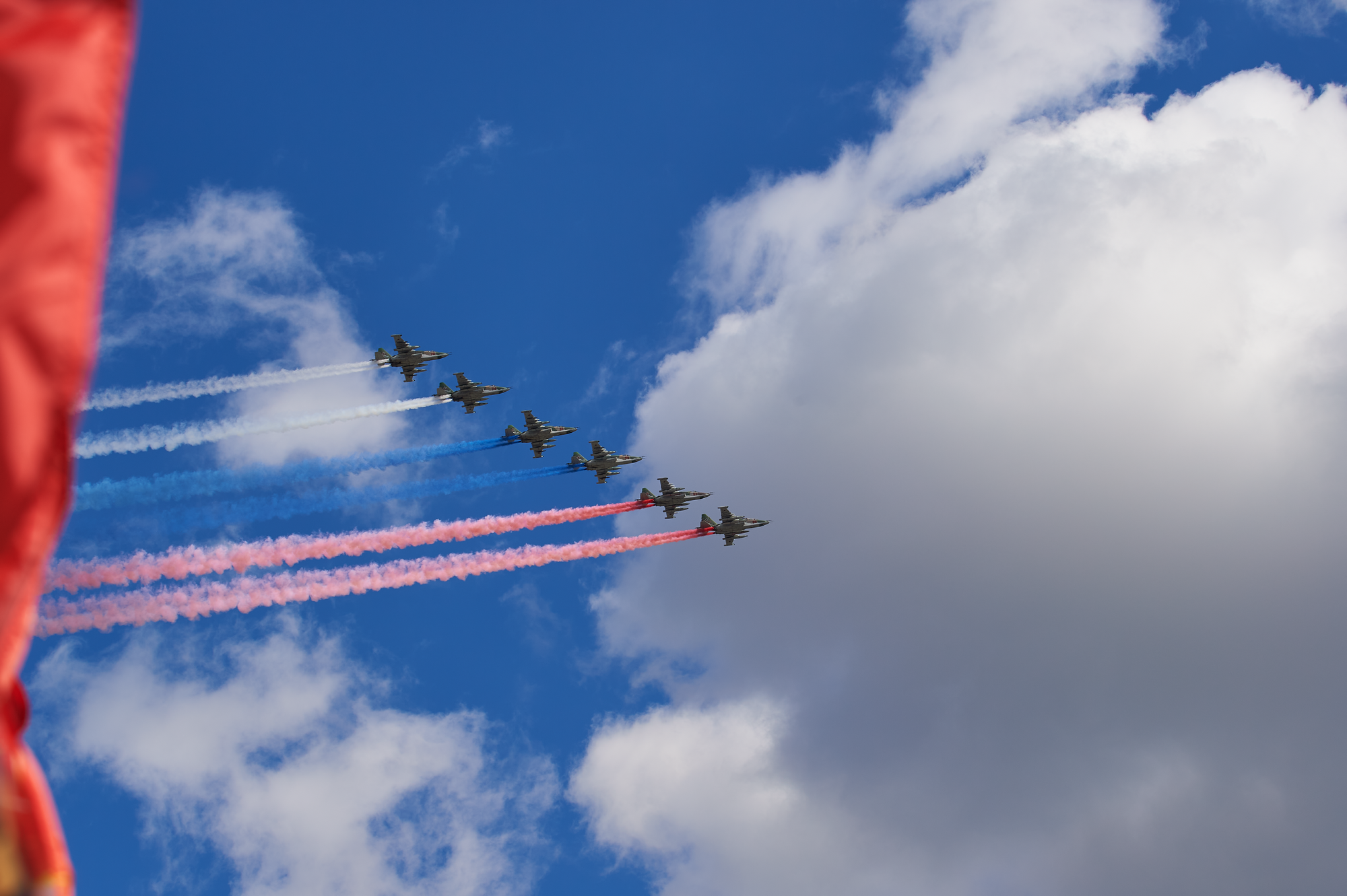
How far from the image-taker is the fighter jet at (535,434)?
154 metres

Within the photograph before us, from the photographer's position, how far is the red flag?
10.8m

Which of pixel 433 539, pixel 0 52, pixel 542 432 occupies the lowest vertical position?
pixel 0 52

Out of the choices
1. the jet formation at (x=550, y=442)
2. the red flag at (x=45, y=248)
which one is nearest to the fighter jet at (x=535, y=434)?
the jet formation at (x=550, y=442)

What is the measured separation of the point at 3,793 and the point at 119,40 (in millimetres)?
7663

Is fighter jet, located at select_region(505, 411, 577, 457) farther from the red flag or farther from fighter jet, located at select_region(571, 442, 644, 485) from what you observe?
the red flag

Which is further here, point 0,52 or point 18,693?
point 18,693

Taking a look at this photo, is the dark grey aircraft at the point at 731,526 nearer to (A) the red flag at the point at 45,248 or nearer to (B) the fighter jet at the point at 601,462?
(B) the fighter jet at the point at 601,462

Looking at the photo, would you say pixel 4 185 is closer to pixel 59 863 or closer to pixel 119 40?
pixel 119 40

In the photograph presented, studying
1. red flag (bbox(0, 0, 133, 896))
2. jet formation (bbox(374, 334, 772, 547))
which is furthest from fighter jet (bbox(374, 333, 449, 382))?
red flag (bbox(0, 0, 133, 896))

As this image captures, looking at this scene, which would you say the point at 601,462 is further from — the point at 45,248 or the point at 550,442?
the point at 45,248

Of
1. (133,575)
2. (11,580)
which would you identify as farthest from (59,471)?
(133,575)

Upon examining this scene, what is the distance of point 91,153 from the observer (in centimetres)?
1141

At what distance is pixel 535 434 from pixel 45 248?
144 meters

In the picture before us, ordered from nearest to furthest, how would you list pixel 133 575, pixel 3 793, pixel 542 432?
pixel 3 793, pixel 133 575, pixel 542 432
